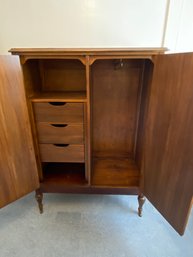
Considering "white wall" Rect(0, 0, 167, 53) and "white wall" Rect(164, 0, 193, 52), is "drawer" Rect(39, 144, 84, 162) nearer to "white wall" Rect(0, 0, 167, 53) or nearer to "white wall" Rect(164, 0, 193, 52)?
"white wall" Rect(0, 0, 167, 53)

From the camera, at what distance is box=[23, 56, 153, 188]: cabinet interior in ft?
4.33

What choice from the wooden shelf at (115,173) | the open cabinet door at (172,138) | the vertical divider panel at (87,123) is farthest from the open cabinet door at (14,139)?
the open cabinet door at (172,138)

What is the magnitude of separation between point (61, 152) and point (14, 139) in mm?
353

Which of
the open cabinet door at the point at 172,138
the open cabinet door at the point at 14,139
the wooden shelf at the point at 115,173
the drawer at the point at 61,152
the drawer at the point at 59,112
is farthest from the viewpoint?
the wooden shelf at the point at 115,173

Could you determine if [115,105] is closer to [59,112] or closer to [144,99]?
[144,99]

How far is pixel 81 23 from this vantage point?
1.31 metres

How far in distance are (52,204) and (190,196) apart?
1199mm

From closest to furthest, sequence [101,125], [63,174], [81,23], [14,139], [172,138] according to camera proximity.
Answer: [172,138] → [14,139] → [81,23] → [63,174] → [101,125]

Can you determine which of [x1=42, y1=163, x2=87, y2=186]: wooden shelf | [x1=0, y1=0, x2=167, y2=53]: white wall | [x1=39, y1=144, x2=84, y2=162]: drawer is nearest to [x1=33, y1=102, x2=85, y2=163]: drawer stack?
[x1=39, y1=144, x2=84, y2=162]: drawer

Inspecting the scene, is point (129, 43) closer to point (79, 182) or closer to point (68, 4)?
point (68, 4)

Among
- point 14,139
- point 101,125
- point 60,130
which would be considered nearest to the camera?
point 14,139

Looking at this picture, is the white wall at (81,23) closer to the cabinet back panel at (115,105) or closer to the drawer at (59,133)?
the cabinet back panel at (115,105)

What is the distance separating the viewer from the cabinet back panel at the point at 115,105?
142 cm

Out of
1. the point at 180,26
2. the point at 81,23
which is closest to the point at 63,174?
the point at 81,23
